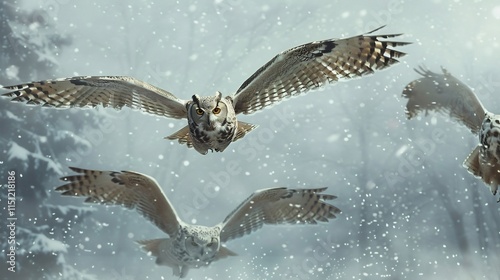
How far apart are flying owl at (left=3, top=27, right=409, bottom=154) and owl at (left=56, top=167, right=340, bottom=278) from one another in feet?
1.58

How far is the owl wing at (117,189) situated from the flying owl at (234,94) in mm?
438

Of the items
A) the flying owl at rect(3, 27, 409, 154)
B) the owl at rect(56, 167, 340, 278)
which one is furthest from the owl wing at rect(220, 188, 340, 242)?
the flying owl at rect(3, 27, 409, 154)

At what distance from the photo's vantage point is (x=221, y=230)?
301cm

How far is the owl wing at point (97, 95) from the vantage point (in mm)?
2344

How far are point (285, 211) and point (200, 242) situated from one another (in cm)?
48

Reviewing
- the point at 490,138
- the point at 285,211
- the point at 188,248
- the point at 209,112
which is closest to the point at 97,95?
the point at 209,112

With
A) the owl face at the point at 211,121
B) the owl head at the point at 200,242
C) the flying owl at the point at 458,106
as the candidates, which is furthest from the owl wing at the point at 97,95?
the flying owl at the point at 458,106

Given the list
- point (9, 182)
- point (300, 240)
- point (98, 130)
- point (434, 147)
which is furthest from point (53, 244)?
point (434, 147)

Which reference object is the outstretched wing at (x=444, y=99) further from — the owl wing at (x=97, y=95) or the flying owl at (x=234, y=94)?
the owl wing at (x=97, y=95)

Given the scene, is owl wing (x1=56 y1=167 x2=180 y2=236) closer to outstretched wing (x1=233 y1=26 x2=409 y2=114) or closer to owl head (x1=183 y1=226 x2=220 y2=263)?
owl head (x1=183 y1=226 x2=220 y2=263)

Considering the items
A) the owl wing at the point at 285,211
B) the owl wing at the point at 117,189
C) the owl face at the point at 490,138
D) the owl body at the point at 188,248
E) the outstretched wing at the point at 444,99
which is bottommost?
the owl body at the point at 188,248

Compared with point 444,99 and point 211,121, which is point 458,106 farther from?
point 211,121

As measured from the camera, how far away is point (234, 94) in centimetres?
235

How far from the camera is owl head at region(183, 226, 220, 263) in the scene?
2.95m
